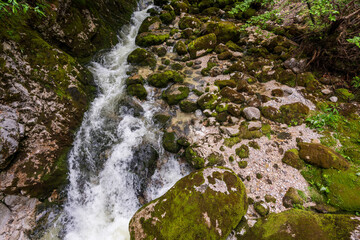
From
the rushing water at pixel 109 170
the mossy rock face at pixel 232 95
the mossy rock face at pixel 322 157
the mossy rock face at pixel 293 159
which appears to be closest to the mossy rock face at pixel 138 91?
→ the rushing water at pixel 109 170

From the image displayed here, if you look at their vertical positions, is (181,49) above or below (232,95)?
above

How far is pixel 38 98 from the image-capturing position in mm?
5375

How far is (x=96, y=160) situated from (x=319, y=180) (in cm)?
765

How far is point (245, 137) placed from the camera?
5.74 metres

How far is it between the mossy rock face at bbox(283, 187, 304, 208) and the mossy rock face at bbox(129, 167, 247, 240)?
1.18m

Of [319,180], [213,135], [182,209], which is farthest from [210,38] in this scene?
[182,209]

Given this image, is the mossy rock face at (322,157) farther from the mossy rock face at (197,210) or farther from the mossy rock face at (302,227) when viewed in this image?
the mossy rock face at (197,210)

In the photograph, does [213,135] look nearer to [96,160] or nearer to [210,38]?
[96,160]

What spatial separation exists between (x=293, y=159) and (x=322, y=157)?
725 mm

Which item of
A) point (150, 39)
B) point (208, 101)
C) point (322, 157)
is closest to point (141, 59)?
point (150, 39)

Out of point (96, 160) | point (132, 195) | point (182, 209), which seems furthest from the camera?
point (96, 160)

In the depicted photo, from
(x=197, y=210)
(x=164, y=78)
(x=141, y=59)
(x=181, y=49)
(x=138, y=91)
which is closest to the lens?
(x=197, y=210)

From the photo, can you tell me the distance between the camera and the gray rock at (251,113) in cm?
611

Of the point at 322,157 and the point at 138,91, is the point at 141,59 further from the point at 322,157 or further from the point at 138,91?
the point at 322,157
